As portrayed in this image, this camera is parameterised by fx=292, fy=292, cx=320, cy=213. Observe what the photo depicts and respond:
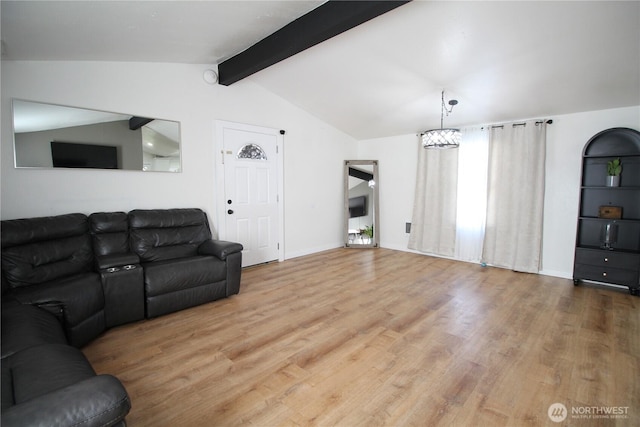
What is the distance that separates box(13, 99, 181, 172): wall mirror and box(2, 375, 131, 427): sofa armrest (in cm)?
279

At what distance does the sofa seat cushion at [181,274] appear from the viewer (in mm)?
2756

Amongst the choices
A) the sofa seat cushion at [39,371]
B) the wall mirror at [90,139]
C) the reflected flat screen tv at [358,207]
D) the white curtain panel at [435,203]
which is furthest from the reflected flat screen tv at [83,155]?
the white curtain panel at [435,203]

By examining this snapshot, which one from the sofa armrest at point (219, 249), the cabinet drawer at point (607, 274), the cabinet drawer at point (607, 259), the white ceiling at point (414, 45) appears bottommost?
the cabinet drawer at point (607, 274)

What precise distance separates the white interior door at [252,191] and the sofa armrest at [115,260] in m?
1.53

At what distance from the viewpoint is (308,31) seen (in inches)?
107

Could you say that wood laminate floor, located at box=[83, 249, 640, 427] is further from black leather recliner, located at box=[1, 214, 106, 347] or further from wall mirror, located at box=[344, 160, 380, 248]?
wall mirror, located at box=[344, 160, 380, 248]

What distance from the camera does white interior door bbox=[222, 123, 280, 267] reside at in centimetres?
423

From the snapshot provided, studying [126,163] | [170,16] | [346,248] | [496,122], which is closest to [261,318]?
[126,163]

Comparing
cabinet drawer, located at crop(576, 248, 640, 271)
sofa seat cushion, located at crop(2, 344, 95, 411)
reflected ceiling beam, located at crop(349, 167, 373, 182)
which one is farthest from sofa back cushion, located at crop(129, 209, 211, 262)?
cabinet drawer, located at crop(576, 248, 640, 271)

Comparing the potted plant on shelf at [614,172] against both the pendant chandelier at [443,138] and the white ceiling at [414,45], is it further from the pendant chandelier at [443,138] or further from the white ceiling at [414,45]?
the pendant chandelier at [443,138]

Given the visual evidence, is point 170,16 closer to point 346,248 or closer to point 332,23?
point 332,23

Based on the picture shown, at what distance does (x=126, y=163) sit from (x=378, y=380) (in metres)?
3.35

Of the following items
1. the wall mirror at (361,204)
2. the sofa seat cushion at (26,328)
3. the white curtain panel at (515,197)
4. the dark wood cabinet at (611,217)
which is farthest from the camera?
the wall mirror at (361,204)

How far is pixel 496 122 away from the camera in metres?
4.47
